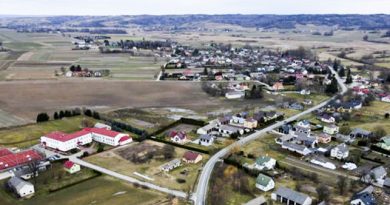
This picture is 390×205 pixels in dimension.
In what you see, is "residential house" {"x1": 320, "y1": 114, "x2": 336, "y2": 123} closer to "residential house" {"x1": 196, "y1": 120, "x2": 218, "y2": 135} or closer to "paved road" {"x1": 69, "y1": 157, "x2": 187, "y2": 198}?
"residential house" {"x1": 196, "y1": 120, "x2": 218, "y2": 135}

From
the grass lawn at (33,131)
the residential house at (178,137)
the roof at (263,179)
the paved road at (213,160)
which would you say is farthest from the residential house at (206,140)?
the grass lawn at (33,131)

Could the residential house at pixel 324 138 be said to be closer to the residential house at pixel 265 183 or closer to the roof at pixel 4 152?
the residential house at pixel 265 183

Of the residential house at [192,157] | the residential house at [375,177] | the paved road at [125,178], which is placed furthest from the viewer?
the residential house at [192,157]

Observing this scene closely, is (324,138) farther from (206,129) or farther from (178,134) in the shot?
(178,134)

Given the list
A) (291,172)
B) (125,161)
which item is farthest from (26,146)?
(291,172)

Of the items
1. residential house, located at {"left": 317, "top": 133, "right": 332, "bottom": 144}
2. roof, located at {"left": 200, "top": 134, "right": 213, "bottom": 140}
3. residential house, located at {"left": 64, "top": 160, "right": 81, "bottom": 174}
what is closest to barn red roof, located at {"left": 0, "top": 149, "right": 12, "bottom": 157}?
residential house, located at {"left": 64, "top": 160, "right": 81, "bottom": 174}

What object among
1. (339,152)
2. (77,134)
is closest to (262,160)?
(339,152)

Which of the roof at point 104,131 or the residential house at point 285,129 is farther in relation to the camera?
the residential house at point 285,129

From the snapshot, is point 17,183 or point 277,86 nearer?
point 17,183
